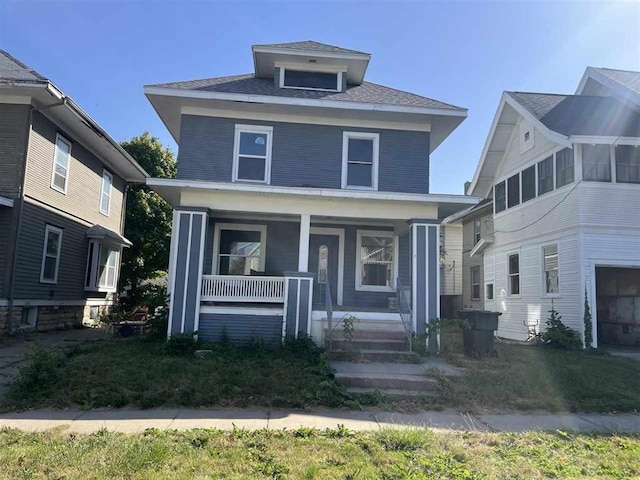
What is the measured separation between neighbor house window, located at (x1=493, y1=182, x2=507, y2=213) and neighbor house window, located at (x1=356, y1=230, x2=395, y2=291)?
6460 mm

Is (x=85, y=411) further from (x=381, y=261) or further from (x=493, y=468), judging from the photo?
(x=381, y=261)

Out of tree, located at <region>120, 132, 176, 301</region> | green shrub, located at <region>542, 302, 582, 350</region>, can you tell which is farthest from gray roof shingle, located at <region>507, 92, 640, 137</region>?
tree, located at <region>120, 132, 176, 301</region>

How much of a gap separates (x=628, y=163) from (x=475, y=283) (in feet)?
31.5

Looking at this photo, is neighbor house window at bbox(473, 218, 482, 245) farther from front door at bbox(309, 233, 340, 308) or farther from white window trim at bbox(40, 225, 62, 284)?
white window trim at bbox(40, 225, 62, 284)

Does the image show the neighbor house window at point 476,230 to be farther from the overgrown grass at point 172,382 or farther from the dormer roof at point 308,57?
the overgrown grass at point 172,382

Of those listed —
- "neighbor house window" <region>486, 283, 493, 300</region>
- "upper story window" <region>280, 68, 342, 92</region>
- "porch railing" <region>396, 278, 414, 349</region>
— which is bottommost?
"porch railing" <region>396, 278, 414, 349</region>

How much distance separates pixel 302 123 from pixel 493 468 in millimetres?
8838

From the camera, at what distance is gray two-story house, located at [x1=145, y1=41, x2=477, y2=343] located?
9578 millimetres

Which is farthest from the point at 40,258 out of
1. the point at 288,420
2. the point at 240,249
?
the point at 288,420

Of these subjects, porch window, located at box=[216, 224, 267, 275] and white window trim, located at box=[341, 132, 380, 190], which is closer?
white window trim, located at box=[341, 132, 380, 190]

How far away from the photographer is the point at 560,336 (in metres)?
11.2

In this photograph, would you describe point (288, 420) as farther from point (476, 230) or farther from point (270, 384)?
point (476, 230)

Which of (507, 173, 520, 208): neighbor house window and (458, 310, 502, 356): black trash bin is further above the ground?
(507, 173, 520, 208): neighbor house window

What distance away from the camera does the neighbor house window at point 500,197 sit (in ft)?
53.4
